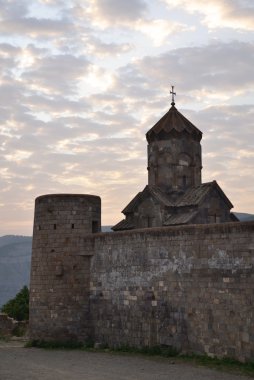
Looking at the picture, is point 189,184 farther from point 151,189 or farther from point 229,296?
point 229,296

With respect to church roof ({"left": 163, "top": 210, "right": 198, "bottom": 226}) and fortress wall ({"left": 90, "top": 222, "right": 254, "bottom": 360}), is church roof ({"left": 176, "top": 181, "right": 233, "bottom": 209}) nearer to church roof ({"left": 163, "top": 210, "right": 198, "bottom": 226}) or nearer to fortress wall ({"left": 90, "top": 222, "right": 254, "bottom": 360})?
church roof ({"left": 163, "top": 210, "right": 198, "bottom": 226})

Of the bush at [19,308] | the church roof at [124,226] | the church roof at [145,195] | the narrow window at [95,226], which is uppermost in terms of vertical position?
the church roof at [145,195]

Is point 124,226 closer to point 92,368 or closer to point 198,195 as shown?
point 198,195

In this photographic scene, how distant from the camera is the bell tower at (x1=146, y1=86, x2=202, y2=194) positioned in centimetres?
2884

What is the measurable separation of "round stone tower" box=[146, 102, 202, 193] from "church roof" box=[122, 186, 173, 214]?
669 millimetres

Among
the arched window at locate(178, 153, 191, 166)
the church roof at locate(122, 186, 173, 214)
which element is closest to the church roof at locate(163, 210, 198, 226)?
the church roof at locate(122, 186, 173, 214)

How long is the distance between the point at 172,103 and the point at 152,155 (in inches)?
133

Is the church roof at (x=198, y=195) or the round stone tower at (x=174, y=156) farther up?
the round stone tower at (x=174, y=156)

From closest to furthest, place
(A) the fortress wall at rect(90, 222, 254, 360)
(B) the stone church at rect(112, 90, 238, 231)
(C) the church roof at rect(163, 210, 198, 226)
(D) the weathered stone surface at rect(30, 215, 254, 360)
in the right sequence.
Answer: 1. (A) the fortress wall at rect(90, 222, 254, 360)
2. (D) the weathered stone surface at rect(30, 215, 254, 360)
3. (C) the church roof at rect(163, 210, 198, 226)
4. (B) the stone church at rect(112, 90, 238, 231)

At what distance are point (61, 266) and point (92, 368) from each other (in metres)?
5.90

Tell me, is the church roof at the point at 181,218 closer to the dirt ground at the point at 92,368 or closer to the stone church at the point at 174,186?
the stone church at the point at 174,186

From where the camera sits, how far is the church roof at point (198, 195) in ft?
88.4

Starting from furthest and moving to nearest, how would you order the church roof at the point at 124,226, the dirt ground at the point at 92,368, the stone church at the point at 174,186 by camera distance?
1. the church roof at the point at 124,226
2. the stone church at the point at 174,186
3. the dirt ground at the point at 92,368

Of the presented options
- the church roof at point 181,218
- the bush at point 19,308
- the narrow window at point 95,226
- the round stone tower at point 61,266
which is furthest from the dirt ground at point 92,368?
the bush at point 19,308
